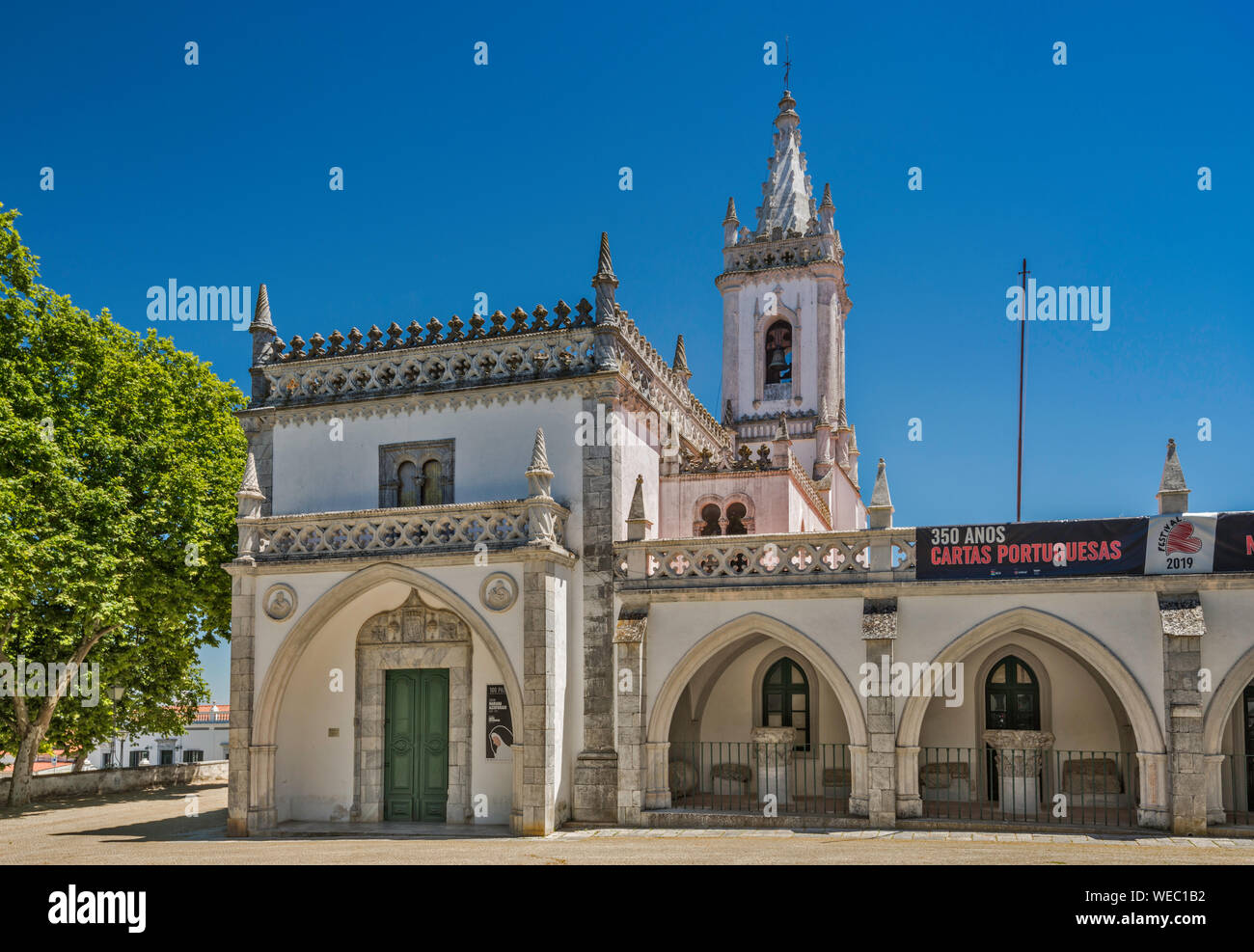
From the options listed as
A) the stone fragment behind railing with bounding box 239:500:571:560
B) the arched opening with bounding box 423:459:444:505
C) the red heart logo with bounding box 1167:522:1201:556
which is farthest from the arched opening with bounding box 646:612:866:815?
the red heart logo with bounding box 1167:522:1201:556

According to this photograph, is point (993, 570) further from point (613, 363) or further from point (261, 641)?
point (261, 641)

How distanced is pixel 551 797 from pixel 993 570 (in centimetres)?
770

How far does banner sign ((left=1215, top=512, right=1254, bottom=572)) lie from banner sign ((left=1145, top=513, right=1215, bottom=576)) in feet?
0.33

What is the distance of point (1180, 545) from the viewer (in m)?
16.7

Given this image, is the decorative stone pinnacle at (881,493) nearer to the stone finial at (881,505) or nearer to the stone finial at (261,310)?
the stone finial at (881,505)

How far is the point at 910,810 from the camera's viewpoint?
1728cm

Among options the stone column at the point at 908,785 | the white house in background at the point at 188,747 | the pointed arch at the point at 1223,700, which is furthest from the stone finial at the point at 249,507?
the white house in background at the point at 188,747

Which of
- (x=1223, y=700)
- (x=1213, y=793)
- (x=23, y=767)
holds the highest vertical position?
(x=1223, y=700)

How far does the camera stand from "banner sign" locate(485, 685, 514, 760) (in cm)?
1914

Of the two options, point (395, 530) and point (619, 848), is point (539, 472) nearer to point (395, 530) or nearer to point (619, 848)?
point (395, 530)

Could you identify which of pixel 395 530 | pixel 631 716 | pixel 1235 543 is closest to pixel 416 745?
pixel 395 530

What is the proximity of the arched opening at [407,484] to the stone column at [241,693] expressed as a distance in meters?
2.85

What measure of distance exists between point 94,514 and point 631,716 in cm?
1176
